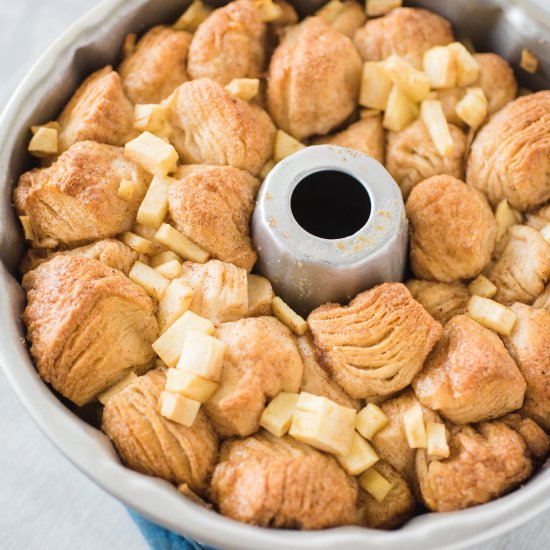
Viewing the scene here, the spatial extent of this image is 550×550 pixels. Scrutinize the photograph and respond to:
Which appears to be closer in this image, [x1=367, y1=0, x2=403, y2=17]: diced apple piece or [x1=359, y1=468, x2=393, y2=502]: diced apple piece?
[x1=359, y1=468, x2=393, y2=502]: diced apple piece

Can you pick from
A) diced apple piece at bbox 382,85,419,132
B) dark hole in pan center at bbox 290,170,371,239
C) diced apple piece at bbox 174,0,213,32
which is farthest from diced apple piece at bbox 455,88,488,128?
diced apple piece at bbox 174,0,213,32

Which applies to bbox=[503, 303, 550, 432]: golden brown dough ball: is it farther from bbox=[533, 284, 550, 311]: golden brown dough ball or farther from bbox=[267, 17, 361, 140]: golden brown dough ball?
bbox=[267, 17, 361, 140]: golden brown dough ball

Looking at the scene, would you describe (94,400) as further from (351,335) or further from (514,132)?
(514,132)

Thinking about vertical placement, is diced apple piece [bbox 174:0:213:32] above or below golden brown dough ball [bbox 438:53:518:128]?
above

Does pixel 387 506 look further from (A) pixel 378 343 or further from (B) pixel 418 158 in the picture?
(B) pixel 418 158

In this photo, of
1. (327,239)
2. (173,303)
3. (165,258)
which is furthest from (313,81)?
(173,303)

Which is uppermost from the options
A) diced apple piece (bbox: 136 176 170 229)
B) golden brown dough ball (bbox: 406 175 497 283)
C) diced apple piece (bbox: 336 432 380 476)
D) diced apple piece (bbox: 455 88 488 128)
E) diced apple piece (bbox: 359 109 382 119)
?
diced apple piece (bbox: 136 176 170 229)

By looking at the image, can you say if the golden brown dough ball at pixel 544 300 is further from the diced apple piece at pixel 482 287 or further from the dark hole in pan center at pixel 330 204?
the dark hole in pan center at pixel 330 204
